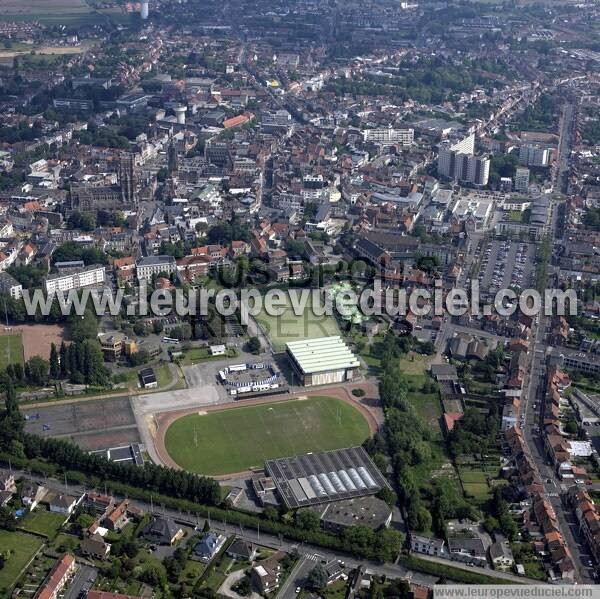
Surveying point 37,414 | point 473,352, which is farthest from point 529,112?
point 37,414

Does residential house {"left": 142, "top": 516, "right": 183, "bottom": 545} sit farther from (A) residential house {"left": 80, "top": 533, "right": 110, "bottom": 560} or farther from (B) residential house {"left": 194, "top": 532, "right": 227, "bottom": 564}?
(A) residential house {"left": 80, "top": 533, "right": 110, "bottom": 560}

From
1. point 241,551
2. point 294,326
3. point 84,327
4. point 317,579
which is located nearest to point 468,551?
point 317,579

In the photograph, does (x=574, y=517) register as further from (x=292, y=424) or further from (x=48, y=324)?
(x=48, y=324)

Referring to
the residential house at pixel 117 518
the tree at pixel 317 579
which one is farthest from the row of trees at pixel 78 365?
the tree at pixel 317 579

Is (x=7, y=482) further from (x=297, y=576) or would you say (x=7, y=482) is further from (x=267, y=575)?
(x=297, y=576)

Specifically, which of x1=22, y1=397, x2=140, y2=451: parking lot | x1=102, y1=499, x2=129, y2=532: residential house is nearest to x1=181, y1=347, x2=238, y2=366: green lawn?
x1=22, y1=397, x2=140, y2=451: parking lot

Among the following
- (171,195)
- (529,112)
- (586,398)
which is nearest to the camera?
(586,398)
